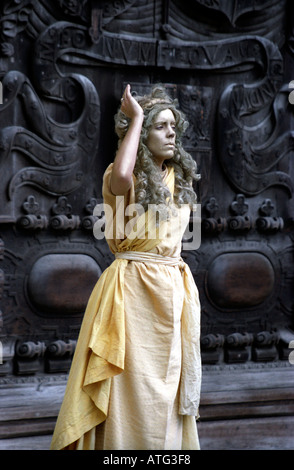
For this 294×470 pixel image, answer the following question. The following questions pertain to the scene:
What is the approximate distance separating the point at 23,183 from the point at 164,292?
1650mm

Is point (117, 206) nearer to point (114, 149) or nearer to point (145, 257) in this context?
point (145, 257)

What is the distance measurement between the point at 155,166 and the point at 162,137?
5.9 inches

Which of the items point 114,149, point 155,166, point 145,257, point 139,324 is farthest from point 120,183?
point 114,149

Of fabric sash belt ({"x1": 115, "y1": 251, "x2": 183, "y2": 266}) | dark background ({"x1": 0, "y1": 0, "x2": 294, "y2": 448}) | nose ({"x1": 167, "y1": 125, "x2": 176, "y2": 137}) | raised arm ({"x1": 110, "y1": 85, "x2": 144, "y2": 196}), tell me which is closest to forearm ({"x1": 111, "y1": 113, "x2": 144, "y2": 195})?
raised arm ({"x1": 110, "y1": 85, "x2": 144, "y2": 196})

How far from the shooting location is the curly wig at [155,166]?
3928 millimetres

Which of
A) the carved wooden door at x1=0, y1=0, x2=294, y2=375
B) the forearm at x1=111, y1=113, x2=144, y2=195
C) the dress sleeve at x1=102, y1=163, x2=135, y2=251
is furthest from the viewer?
the carved wooden door at x1=0, y1=0, x2=294, y2=375

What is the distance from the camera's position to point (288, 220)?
5.96 meters

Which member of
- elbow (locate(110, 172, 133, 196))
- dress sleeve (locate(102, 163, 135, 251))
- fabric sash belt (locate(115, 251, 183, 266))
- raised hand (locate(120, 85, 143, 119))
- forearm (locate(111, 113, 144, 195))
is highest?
raised hand (locate(120, 85, 143, 119))

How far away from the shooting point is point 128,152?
3.74 metres

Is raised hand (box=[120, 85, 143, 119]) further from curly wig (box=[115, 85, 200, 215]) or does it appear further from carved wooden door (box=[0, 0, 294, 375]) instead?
carved wooden door (box=[0, 0, 294, 375])

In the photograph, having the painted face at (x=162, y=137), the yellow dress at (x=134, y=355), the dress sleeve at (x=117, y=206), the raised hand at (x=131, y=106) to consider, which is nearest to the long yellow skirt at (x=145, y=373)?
the yellow dress at (x=134, y=355)

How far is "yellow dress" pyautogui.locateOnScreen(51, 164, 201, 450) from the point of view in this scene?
12.6ft

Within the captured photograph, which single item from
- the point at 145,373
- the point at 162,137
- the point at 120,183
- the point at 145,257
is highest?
the point at 162,137

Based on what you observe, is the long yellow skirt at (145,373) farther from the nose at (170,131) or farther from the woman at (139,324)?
the nose at (170,131)
